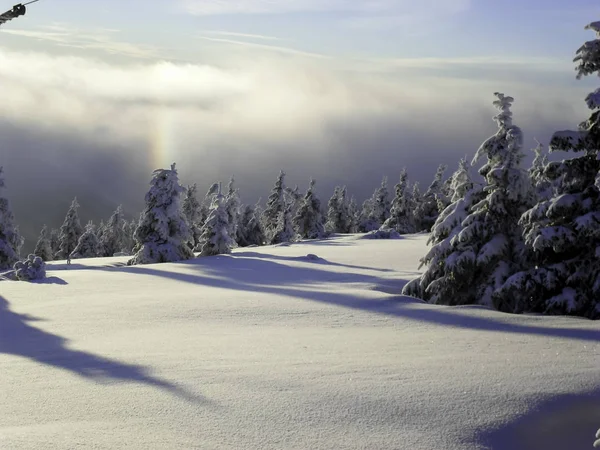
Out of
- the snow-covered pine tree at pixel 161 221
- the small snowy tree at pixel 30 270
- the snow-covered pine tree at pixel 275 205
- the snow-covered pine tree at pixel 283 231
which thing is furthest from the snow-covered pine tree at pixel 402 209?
the small snowy tree at pixel 30 270

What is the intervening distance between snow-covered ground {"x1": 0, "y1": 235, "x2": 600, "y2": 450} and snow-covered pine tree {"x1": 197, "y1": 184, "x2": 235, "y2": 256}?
29.2 meters

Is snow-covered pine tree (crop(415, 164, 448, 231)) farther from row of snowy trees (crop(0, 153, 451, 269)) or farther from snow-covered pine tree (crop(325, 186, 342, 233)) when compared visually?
snow-covered pine tree (crop(325, 186, 342, 233))

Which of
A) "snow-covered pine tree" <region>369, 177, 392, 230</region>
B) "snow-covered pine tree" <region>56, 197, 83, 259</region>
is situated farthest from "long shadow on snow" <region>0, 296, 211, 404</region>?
"snow-covered pine tree" <region>369, 177, 392, 230</region>

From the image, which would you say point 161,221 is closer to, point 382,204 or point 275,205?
point 275,205

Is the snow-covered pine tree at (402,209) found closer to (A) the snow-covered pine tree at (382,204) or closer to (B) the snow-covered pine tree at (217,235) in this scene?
(A) the snow-covered pine tree at (382,204)

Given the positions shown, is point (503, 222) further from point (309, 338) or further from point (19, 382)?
point (19, 382)

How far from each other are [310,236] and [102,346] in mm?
63760

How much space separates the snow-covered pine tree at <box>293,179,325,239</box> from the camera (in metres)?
74.7

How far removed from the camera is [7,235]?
41.3 m

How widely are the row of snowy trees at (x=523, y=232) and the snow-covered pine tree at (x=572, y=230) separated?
0.06ft

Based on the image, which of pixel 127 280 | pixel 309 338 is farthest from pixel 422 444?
pixel 127 280

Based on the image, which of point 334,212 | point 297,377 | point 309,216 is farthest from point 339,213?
point 297,377

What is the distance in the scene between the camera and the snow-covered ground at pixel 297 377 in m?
5.61

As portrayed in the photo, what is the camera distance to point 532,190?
46.4 ft
